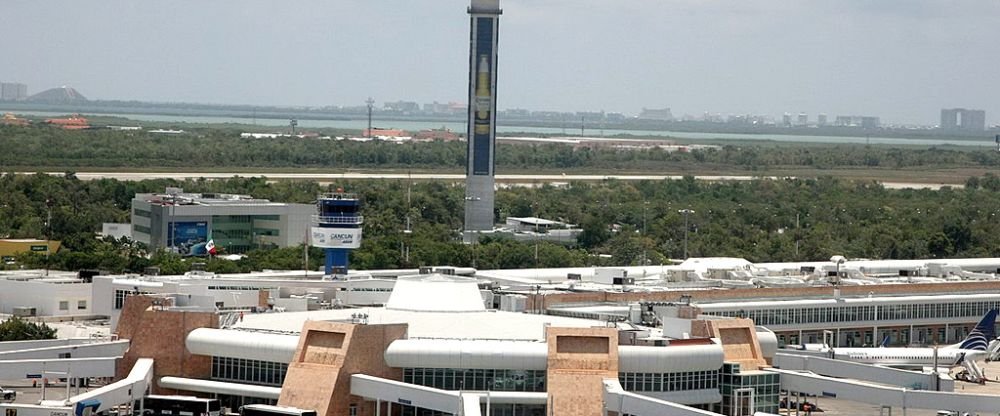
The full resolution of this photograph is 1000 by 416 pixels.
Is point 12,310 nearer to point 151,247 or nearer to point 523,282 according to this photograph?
point 523,282

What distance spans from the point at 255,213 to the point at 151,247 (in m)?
8.92

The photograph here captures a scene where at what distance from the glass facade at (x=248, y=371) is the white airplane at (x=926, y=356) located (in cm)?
2821

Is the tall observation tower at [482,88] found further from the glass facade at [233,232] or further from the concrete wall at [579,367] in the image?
the concrete wall at [579,367]

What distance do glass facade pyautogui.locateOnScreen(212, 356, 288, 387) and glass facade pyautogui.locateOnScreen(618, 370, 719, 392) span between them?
1154 cm

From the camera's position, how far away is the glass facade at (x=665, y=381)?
6919 centimetres

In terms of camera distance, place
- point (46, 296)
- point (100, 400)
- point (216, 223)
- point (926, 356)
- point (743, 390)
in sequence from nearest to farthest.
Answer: point (100, 400)
point (743, 390)
point (926, 356)
point (46, 296)
point (216, 223)

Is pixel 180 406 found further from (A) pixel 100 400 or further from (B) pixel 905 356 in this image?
(B) pixel 905 356

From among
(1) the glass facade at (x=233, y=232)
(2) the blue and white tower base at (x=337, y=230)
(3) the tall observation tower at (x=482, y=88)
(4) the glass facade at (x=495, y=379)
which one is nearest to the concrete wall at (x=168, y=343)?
(4) the glass facade at (x=495, y=379)

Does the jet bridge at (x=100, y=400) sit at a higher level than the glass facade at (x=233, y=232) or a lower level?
higher

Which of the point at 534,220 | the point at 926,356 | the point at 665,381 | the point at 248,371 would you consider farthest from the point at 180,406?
the point at 534,220

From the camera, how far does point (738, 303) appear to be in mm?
103875

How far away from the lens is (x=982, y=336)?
326 feet

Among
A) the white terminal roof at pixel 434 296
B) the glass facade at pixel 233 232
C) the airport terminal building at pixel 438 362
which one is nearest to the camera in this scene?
the airport terminal building at pixel 438 362

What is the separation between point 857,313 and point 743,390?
38.3 m
